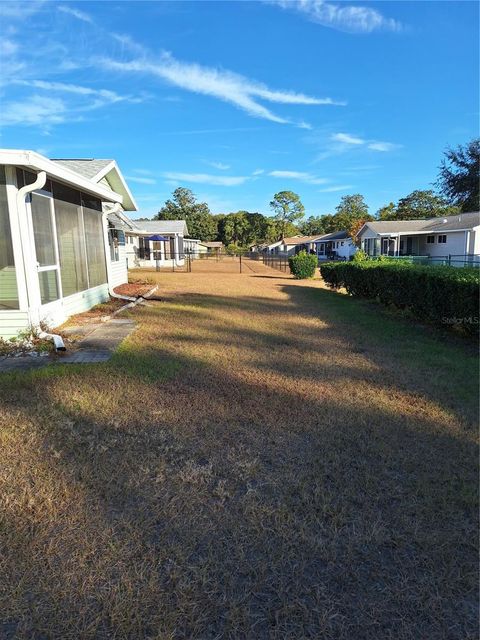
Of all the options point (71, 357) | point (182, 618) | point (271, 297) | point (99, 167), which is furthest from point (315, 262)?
point (182, 618)

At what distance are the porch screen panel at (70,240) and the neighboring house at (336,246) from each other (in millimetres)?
40063

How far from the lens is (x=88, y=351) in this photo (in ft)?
19.1

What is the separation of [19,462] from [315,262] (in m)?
20.3

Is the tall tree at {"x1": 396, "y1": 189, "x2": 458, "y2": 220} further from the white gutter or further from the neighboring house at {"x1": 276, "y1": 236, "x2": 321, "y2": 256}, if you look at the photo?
the white gutter

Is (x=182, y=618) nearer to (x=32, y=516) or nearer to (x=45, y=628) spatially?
(x=45, y=628)

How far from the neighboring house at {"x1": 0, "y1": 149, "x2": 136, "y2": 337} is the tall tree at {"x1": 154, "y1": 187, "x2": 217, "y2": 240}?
221 ft

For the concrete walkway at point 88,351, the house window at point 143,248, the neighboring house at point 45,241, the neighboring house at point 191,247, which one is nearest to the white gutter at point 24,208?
the neighboring house at point 45,241

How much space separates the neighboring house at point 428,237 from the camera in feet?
91.0

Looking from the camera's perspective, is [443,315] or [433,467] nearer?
[433,467]

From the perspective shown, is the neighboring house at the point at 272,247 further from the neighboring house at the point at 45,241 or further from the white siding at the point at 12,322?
the white siding at the point at 12,322

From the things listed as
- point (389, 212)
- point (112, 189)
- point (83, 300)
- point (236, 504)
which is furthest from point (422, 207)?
point (236, 504)

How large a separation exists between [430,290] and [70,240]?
6962 millimetres

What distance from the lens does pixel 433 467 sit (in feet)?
9.50

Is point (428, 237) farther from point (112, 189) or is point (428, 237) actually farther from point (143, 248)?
point (112, 189)
